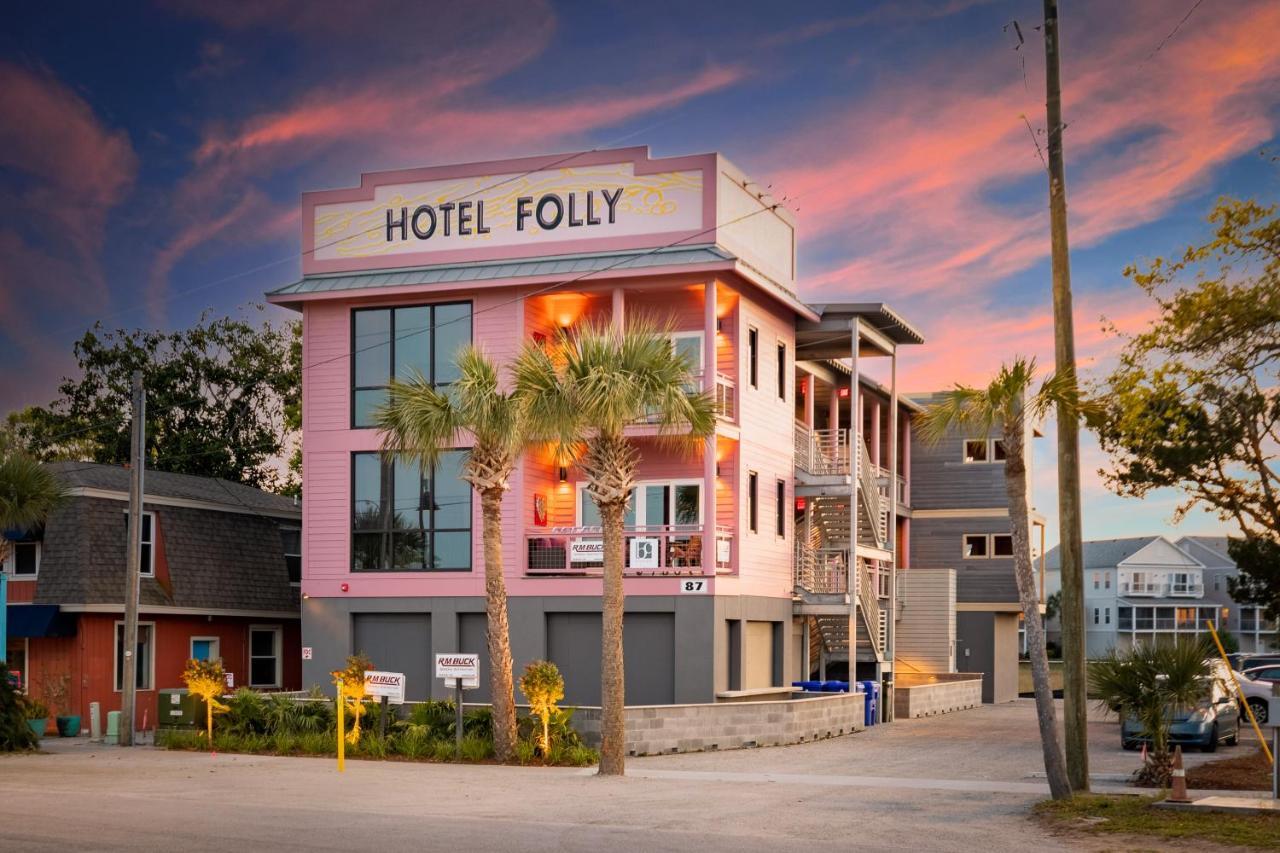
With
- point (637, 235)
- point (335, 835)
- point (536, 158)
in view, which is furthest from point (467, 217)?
point (335, 835)

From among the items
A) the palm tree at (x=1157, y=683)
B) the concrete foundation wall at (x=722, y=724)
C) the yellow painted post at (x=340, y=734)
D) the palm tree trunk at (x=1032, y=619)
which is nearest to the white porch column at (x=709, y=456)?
the concrete foundation wall at (x=722, y=724)

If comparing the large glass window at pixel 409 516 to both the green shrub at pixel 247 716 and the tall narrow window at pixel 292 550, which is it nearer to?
the green shrub at pixel 247 716

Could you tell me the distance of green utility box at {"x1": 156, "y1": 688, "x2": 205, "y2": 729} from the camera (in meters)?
28.9

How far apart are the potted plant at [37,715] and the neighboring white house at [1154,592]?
8104 centimetres

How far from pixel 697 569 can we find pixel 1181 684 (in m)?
14.5

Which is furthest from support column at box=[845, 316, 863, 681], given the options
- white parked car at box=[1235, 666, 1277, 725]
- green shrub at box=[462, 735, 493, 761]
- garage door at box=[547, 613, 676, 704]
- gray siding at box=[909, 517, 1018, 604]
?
gray siding at box=[909, 517, 1018, 604]

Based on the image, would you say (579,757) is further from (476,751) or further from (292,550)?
(292,550)

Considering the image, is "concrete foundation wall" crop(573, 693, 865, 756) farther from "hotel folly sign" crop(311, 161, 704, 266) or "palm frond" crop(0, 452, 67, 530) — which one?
"palm frond" crop(0, 452, 67, 530)

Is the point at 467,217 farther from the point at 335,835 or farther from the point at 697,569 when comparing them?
the point at 335,835

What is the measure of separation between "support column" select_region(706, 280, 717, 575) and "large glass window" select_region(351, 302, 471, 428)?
221 inches

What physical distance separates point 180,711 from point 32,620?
20.3ft

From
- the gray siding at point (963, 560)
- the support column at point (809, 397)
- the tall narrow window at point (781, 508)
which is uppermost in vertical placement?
the support column at point (809, 397)

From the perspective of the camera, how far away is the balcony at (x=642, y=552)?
31.9m

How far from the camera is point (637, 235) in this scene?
3262 centimetres
